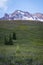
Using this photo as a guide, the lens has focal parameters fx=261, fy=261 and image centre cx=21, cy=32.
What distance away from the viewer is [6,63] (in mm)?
14977

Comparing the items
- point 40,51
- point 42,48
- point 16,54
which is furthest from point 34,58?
point 42,48

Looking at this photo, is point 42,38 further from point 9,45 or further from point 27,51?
point 27,51

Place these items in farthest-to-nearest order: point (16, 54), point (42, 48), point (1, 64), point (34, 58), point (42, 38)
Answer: point (42, 38), point (42, 48), point (16, 54), point (34, 58), point (1, 64)

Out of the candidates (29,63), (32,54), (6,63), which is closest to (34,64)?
(29,63)

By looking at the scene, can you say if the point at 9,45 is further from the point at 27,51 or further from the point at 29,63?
the point at 29,63

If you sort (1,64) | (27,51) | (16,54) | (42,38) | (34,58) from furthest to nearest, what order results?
1. (42,38)
2. (27,51)
3. (16,54)
4. (34,58)
5. (1,64)

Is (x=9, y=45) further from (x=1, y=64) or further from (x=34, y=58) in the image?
(x=1, y=64)

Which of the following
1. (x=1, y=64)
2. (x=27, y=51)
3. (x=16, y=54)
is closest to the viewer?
(x=1, y=64)

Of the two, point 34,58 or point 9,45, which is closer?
point 34,58

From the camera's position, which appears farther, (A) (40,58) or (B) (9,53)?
(B) (9,53)

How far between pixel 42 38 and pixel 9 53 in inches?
410

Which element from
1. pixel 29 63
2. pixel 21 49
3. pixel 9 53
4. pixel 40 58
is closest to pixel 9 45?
pixel 21 49

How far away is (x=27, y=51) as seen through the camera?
795 inches

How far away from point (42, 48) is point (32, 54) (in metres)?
3.34
